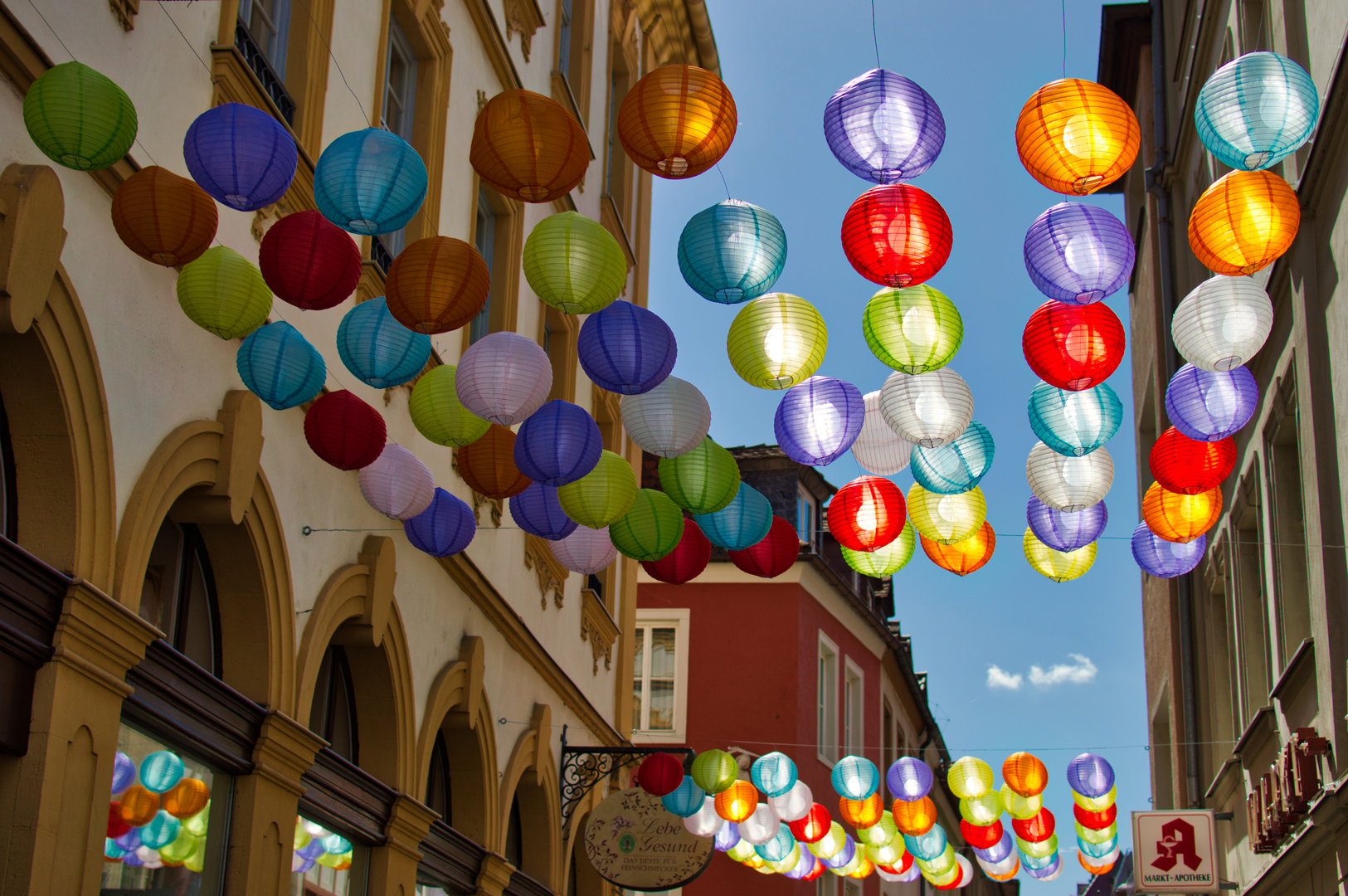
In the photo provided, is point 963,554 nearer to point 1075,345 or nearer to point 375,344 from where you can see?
point 1075,345

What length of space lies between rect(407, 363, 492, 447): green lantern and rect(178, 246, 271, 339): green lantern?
1.37 meters

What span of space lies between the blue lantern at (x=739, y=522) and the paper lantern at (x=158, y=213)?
149 inches

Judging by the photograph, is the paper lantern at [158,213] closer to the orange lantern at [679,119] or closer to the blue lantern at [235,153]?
the blue lantern at [235,153]

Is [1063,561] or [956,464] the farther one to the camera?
[1063,561]

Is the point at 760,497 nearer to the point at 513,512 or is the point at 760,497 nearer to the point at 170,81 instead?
the point at 513,512

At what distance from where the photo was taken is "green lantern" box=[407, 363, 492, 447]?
802 centimetres

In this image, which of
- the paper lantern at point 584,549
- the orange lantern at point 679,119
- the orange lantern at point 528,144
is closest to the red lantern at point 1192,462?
the paper lantern at point 584,549

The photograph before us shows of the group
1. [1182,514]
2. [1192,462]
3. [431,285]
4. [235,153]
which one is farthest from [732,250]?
[1182,514]

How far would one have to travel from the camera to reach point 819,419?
8.34 metres

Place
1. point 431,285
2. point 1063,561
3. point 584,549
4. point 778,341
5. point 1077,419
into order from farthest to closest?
point 1063,561 → point 584,549 → point 1077,419 → point 778,341 → point 431,285

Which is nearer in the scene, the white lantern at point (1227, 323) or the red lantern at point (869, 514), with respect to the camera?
the white lantern at point (1227, 323)

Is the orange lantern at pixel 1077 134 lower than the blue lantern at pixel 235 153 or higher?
Result: higher

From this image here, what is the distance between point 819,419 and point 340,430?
2.75 meters

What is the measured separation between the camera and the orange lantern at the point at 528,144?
647 centimetres
